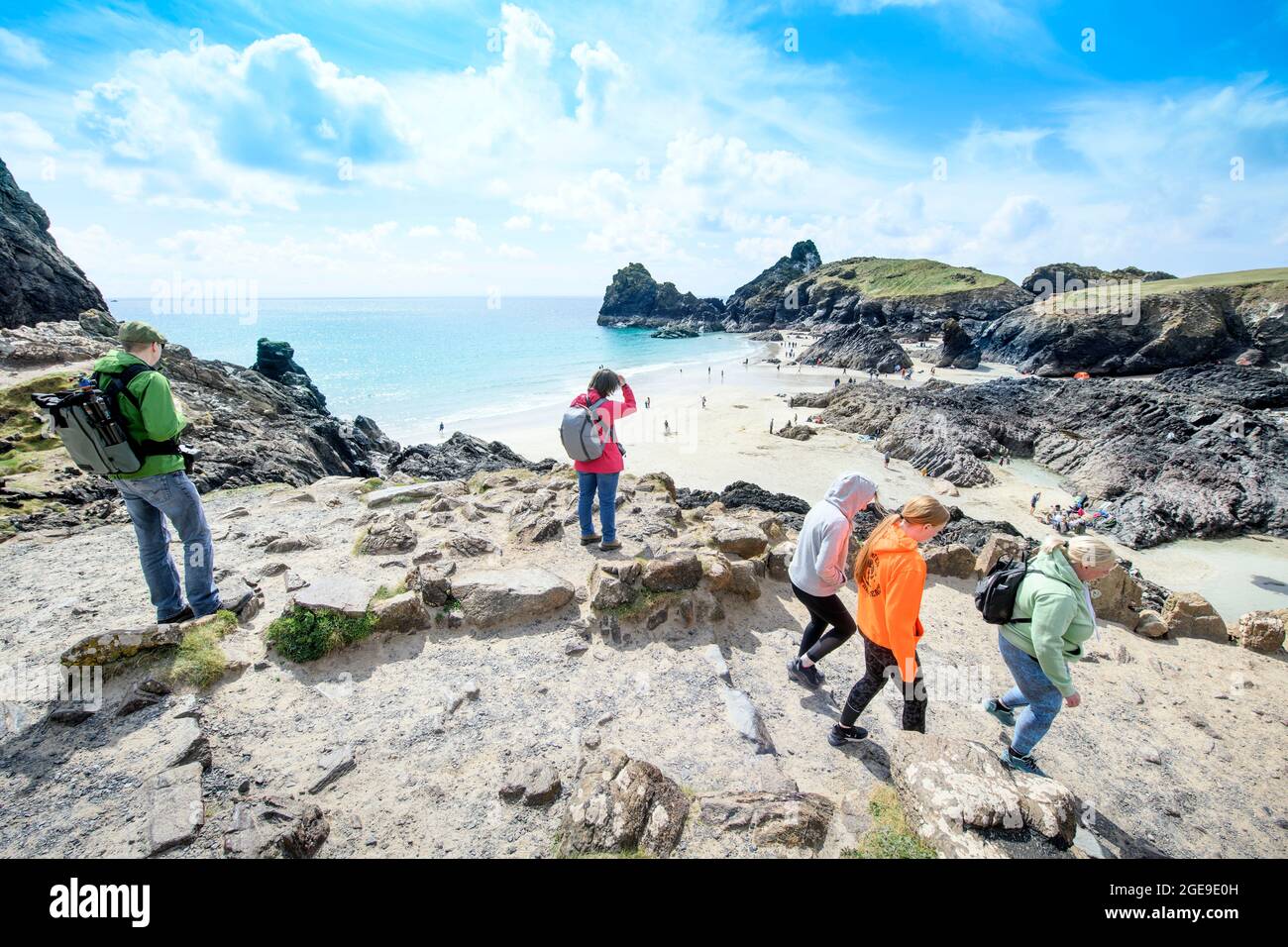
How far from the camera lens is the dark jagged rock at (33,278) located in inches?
891

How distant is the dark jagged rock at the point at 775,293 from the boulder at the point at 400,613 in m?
127

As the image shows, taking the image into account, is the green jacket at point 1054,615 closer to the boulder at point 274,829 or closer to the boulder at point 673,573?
the boulder at point 673,573

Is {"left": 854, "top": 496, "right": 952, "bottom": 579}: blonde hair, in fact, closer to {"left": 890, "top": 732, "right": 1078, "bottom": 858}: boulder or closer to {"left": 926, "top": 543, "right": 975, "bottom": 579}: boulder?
{"left": 890, "top": 732, "right": 1078, "bottom": 858}: boulder

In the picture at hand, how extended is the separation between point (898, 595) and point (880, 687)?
2.72ft

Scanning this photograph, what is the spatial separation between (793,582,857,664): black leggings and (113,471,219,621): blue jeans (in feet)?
17.8

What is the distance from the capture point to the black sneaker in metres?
4.57

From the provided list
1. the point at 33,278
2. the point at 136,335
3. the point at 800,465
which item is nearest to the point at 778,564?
the point at 136,335

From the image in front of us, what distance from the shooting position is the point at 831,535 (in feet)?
14.7

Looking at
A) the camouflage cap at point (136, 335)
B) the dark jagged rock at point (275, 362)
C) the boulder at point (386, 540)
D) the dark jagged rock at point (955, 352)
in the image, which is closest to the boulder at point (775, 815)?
the boulder at point (386, 540)

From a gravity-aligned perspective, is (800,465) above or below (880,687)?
below

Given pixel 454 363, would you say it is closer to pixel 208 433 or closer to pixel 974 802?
pixel 208 433

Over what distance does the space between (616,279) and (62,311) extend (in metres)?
141
